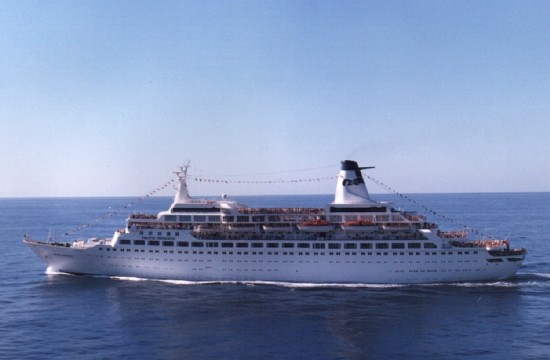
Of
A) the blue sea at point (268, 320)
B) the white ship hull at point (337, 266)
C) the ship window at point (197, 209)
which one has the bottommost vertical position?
the blue sea at point (268, 320)

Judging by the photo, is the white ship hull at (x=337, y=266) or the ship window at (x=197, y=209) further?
the ship window at (x=197, y=209)

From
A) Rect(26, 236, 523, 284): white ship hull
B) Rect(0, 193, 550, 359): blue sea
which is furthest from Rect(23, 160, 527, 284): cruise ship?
Rect(0, 193, 550, 359): blue sea

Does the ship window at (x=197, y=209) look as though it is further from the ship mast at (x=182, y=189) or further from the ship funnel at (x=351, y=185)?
the ship funnel at (x=351, y=185)

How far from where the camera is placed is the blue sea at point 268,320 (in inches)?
1139

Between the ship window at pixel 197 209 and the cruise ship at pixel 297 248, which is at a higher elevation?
the ship window at pixel 197 209

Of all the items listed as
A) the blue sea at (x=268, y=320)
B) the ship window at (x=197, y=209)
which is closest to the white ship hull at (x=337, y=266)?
the blue sea at (x=268, y=320)

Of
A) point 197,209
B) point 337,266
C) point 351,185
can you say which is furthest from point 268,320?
point 351,185

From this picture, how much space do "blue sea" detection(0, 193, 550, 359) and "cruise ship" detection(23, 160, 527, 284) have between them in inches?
45.2

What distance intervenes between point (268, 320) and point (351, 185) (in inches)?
769

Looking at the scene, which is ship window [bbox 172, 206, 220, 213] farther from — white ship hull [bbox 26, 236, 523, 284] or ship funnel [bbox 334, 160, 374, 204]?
ship funnel [bbox 334, 160, 374, 204]

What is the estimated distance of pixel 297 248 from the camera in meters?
45.0

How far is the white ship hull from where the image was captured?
4472cm

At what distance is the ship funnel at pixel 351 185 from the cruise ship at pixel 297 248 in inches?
20.7

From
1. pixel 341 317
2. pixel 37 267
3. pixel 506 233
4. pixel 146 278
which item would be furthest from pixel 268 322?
pixel 506 233
